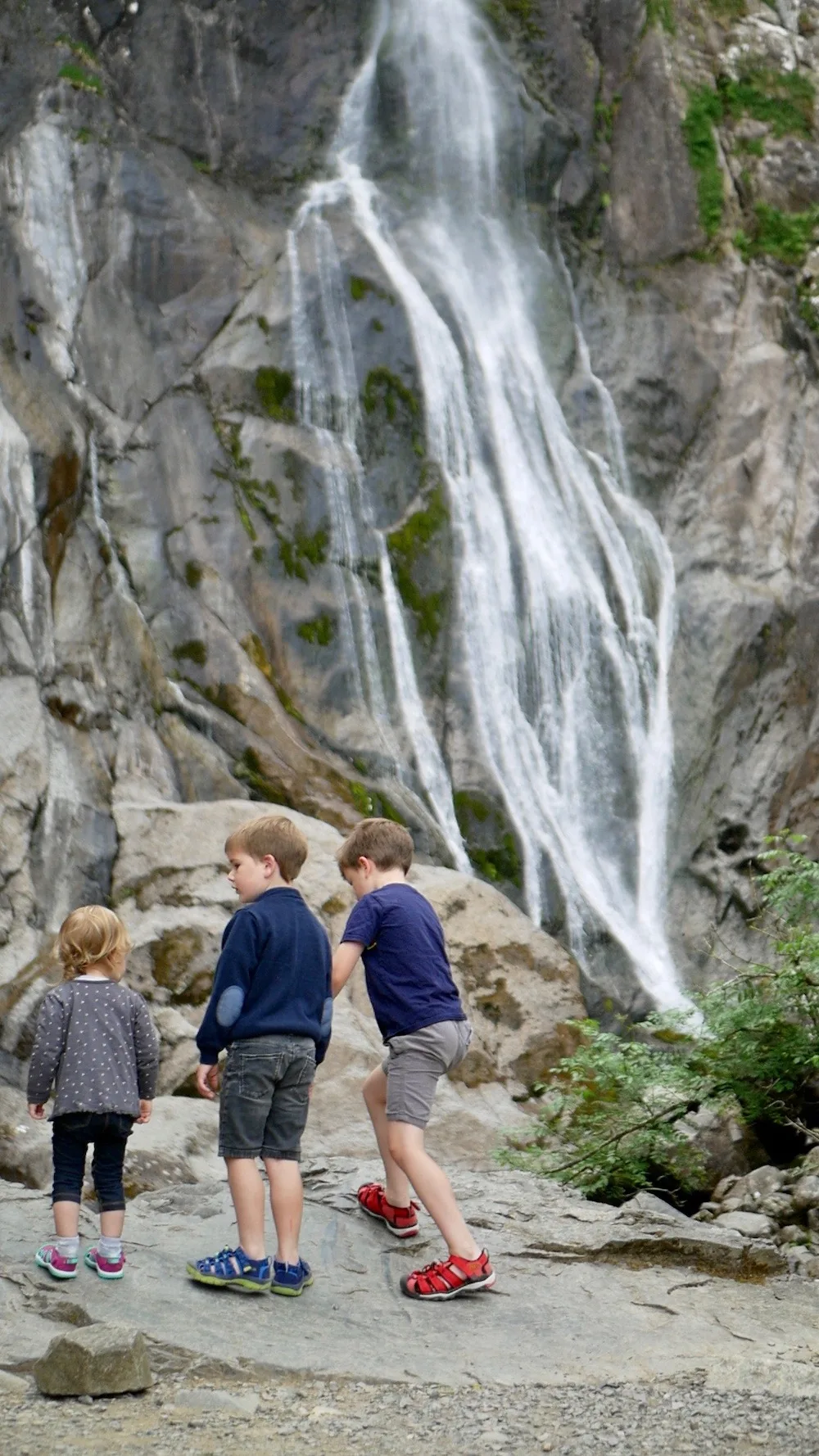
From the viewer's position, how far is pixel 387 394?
53.8 ft

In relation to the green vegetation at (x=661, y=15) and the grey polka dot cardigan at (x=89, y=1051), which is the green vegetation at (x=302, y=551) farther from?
the grey polka dot cardigan at (x=89, y=1051)

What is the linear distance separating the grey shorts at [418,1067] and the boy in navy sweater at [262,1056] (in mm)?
281

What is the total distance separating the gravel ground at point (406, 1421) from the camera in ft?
11.4

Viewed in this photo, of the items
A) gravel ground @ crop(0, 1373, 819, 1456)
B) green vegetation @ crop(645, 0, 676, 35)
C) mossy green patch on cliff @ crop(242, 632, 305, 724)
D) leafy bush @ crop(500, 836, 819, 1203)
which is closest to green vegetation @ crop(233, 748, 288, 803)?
mossy green patch on cliff @ crop(242, 632, 305, 724)

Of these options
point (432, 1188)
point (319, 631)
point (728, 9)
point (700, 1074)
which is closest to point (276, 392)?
point (319, 631)

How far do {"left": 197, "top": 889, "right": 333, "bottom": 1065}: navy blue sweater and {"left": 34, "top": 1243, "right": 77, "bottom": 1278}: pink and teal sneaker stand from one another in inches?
Result: 29.6

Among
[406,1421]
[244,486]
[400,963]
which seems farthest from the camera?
[244,486]

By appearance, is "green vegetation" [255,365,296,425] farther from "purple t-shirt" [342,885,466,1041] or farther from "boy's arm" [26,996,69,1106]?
"boy's arm" [26,996,69,1106]

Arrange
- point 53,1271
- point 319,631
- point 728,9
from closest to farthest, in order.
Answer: point 53,1271
point 319,631
point 728,9

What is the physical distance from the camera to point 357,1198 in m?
5.73

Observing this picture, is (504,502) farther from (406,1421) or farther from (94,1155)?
(406,1421)

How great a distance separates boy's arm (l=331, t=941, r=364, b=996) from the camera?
16.3ft

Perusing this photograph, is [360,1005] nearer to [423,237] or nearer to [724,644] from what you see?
[724,644]

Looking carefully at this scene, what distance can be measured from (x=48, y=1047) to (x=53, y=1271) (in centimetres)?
69
